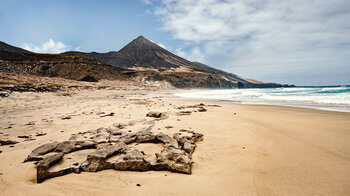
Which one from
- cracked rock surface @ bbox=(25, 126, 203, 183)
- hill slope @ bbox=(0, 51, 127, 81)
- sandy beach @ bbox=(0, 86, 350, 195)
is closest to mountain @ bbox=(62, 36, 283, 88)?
hill slope @ bbox=(0, 51, 127, 81)

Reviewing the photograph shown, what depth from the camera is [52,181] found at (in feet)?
7.84

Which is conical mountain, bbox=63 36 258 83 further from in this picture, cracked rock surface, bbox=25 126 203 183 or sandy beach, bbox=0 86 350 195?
cracked rock surface, bbox=25 126 203 183

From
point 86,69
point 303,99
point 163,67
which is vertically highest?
point 163,67

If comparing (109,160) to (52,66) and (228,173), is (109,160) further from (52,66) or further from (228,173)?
(52,66)

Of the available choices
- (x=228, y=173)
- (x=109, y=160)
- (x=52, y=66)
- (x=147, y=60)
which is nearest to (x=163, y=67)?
(x=147, y=60)

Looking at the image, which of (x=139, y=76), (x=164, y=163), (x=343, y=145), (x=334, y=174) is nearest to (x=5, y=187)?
(x=164, y=163)

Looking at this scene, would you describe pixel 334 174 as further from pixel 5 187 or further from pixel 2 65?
pixel 2 65

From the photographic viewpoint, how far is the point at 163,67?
15100cm

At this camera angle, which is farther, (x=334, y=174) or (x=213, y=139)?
(x=213, y=139)

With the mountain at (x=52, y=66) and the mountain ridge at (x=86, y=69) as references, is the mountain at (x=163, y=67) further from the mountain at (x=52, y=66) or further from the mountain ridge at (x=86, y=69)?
the mountain at (x=52, y=66)

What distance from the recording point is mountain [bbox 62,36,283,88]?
88650mm

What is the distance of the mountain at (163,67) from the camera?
8865 cm

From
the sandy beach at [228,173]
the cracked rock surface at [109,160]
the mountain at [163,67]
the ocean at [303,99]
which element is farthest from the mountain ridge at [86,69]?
the sandy beach at [228,173]

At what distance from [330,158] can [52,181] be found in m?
5.35
